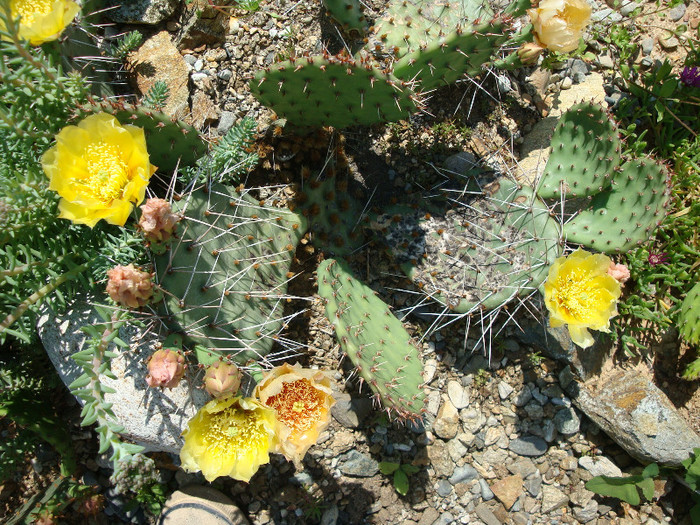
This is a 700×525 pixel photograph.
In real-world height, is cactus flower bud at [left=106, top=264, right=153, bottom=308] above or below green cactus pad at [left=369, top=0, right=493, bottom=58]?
below

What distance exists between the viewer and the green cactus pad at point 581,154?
2.40 meters

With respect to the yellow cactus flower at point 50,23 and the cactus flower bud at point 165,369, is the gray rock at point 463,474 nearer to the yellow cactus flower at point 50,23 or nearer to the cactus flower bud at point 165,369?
the cactus flower bud at point 165,369

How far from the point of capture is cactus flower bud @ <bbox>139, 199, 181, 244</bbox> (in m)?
1.67

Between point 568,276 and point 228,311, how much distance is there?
143cm

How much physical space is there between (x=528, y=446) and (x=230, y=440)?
5.56 ft

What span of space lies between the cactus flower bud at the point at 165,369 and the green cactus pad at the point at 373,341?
60cm

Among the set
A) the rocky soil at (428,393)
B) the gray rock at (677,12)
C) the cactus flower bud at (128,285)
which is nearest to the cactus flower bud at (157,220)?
the cactus flower bud at (128,285)

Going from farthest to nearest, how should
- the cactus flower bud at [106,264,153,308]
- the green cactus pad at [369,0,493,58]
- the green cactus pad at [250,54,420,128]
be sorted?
the green cactus pad at [369,0,493,58] → the green cactus pad at [250,54,420,128] → the cactus flower bud at [106,264,153,308]

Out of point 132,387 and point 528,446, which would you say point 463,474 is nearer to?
point 528,446

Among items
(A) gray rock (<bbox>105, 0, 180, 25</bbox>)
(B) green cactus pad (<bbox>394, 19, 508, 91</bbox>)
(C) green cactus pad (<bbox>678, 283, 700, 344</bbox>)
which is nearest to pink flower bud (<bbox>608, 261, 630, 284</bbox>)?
(C) green cactus pad (<bbox>678, 283, 700, 344</bbox>)

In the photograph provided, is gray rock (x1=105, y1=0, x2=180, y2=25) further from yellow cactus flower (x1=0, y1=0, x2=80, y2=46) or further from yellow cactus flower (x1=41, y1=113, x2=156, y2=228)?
yellow cactus flower (x1=41, y1=113, x2=156, y2=228)

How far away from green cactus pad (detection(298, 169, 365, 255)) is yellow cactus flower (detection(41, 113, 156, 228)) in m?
0.83

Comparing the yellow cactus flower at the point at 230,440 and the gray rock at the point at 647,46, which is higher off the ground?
the gray rock at the point at 647,46

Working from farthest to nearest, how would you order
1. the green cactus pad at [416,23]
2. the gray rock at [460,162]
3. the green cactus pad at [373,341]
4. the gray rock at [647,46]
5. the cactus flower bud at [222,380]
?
the gray rock at [647,46] → the gray rock at [460,162] → the green cactus pad at [416,23] → the green cactus pad at [373,341] → the cactus flower bud at [222,380]
